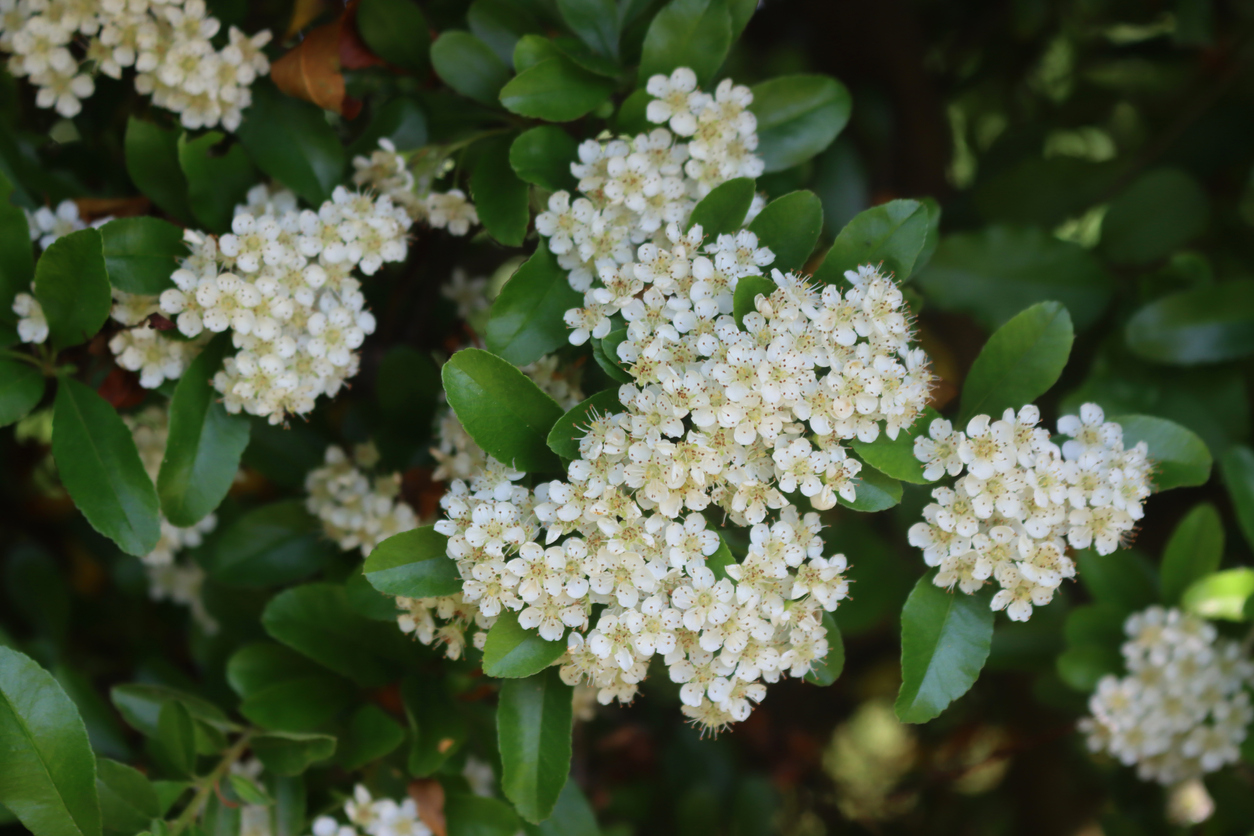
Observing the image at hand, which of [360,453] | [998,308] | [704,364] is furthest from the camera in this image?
[998,308]

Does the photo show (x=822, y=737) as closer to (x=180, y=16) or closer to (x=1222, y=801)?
(x=1222, y=801)

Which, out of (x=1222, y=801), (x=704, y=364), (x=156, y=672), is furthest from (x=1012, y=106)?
(x=156, y=672)

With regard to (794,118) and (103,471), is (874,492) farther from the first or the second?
(103,471)

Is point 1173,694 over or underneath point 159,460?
underneath

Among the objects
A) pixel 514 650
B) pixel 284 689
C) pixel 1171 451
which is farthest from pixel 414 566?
pixel 1171 451

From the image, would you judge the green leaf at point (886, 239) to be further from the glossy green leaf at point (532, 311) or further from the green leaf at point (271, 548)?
the green leaf at point (271, 548)

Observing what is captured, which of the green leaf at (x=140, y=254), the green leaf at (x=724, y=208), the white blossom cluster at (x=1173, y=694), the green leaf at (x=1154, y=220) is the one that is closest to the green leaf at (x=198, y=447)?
the green leaf at (x=140, y=254)
